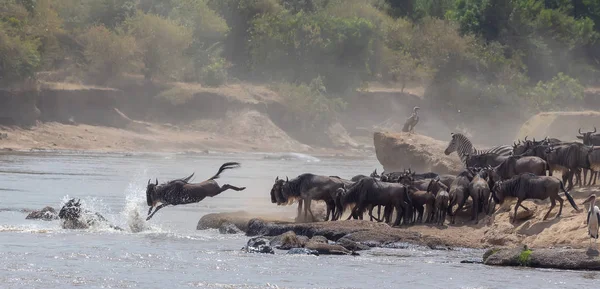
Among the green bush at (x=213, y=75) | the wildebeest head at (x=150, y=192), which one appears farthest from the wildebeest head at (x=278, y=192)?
the green bush at (x=213, y=75)

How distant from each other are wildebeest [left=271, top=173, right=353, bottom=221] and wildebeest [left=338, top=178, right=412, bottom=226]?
70cm

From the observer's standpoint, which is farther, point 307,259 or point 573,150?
point 573,150

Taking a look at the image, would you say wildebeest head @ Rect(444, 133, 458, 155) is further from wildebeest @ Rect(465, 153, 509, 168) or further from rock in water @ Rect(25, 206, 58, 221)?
rock in water @ Rect(25, 206, 58, 221)

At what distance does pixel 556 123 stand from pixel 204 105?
2386 centimetres

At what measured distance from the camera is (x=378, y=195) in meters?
22.0

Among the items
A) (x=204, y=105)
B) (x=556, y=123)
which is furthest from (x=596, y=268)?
(x=204, y=105)

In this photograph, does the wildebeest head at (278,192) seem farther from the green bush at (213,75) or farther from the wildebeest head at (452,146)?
the green bush at (213,75)

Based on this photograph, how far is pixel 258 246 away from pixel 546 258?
4583 mm

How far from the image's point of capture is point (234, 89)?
6675 cm

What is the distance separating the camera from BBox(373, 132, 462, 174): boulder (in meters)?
29.8

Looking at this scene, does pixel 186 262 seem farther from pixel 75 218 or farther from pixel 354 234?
pixel 75 218

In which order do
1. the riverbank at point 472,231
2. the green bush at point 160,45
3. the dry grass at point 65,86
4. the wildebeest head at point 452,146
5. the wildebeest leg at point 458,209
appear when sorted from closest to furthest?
the riverbank at point 472,231
the wildebeest leg at point 458,209
the wildebeest head at point 452,146
the dry grass at point 65,86
the green bush at point 160,45

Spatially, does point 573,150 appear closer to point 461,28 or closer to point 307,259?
point 307,259

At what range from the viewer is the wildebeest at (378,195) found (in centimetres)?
2201
